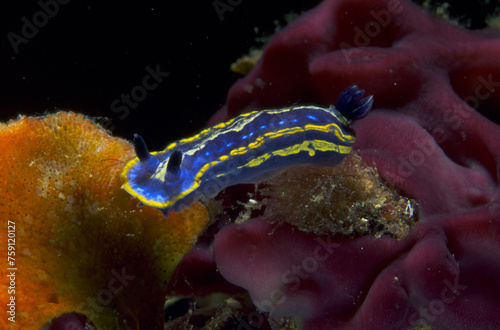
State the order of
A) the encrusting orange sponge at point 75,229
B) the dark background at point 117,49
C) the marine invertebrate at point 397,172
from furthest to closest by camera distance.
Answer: the dark background at point 117,49 → the marine invertebrate at point 397,172 → the encrusting orange sponge at point 75,229

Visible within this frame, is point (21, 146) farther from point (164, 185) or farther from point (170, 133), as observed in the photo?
point (170, 133)

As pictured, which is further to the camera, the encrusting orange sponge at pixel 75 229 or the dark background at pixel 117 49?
the dark background at pixel 117 49

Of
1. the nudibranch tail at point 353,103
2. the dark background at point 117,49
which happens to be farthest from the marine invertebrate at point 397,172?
the dark background at point 117,49

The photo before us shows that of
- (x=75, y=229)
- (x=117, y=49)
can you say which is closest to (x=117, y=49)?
(x=117, y=49)

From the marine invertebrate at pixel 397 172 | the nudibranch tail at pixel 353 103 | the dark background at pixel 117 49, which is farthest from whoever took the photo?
the dark background at pixel 117 49

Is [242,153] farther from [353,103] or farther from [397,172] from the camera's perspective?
[397,172]

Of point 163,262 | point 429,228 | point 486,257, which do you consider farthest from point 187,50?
point 486,257

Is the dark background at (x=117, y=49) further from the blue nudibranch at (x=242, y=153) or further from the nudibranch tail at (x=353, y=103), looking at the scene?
the blue nudibranch at (x=242, y=153)

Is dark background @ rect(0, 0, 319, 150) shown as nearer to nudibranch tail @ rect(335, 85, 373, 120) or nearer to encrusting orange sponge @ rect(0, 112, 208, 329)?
nudibranch tail @ rect(335, 85, 373, 120)

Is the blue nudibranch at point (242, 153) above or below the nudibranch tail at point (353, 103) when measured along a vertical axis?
above
